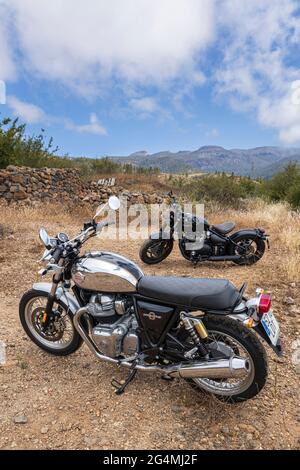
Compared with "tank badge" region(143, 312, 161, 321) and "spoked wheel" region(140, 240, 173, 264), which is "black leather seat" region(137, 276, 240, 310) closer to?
"tank badge" region(143, 312, 161, 321)

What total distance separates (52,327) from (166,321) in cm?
125

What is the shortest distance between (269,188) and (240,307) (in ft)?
47.3

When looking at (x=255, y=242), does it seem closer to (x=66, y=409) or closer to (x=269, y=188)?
(x=66, y=409)

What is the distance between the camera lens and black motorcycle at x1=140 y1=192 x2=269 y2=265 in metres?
5.88

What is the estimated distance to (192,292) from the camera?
241 cm

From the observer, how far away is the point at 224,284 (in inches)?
96.6

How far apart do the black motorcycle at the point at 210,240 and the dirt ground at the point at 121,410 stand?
2313 mm

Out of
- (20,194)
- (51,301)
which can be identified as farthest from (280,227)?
(20,194)

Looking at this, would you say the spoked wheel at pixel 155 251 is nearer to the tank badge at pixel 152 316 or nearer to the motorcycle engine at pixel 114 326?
the motorcycle engine at pixel 114 326

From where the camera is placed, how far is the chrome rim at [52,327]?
→ 316 centimetres

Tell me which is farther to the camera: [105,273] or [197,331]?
[105,273]

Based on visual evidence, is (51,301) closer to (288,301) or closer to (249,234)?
(288,301)

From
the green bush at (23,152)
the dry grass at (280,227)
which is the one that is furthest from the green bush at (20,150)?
the dry grass at (280,227)
